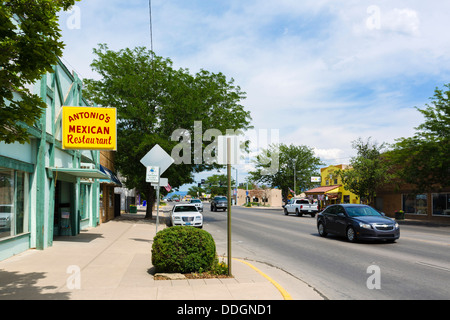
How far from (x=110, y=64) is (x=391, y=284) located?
24.4 meters

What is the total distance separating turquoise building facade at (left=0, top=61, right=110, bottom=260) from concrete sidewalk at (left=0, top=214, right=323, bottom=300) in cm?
92

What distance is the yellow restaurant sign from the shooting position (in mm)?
14125

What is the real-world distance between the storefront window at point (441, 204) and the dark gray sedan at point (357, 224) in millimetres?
20791

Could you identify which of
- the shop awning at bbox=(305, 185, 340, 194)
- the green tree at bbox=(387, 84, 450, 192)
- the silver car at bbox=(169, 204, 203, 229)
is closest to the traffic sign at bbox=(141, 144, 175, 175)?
the silver car at bbox=(169, 204, 203, 229)

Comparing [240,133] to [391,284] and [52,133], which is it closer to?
[52,133]

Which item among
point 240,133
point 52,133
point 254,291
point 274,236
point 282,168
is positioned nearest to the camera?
point 254,291

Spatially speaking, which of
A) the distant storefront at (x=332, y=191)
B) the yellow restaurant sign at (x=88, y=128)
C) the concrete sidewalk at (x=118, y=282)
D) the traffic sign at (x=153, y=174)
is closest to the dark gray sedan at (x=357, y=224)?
the concrete sidewalk at (x=118, y=282)

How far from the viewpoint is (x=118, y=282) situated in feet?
25.4

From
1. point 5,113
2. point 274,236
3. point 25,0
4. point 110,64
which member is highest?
point 110,64

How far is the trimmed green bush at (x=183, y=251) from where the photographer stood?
27.3 feet

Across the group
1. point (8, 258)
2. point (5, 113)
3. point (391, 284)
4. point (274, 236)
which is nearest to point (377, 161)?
point (274, 236)

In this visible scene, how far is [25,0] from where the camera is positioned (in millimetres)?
6012

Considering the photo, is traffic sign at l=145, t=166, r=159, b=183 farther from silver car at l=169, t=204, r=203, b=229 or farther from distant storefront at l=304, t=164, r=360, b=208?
distant storefront at l=304, t=164, r=360, b=208

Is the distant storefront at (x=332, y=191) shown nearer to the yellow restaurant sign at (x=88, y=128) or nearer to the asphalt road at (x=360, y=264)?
the asphalt road at (x=360, y=264)
